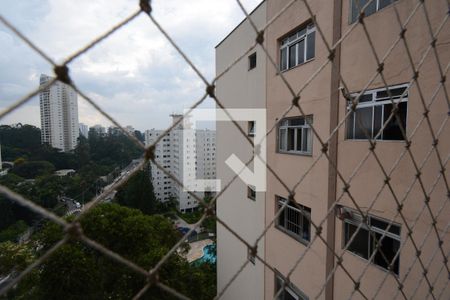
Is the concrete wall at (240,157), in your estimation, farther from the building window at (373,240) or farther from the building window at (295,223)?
the building window at (373,240)

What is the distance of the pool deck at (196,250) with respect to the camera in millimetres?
14472

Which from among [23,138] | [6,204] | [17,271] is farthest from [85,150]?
[17,271]

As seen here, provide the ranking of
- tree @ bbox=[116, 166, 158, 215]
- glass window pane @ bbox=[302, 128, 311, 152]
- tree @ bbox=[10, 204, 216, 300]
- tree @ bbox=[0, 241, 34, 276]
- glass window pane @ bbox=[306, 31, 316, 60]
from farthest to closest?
tree @ bbox=[116, 166, 158, 215]
tree @ bbox=[0, 241, 34, 276]
tree @ bbox=[10, 204, 216, 300]
glass window pane @ bbox=[302, 128, 311, 152]
glass window pane @ bbox=[306, 31, 316, 60]

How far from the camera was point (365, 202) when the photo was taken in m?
2.25

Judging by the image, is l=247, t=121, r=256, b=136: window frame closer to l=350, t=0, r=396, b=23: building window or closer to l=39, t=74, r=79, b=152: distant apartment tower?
l=350, t=0, r=396, b=23: building window

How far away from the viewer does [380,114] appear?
2.18 meters

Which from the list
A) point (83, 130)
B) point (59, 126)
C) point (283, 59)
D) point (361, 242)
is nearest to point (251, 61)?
point (283, 59)

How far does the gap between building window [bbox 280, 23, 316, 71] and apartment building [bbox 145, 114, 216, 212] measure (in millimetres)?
14269

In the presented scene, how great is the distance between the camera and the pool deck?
14472 millimetres

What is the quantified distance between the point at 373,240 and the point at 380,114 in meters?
1.08

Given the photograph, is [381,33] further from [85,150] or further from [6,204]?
[85,150]

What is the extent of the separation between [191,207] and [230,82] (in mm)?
19260

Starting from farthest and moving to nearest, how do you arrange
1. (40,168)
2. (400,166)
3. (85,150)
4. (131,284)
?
(85,150) < (40,168) < (131,284) < (400,166)

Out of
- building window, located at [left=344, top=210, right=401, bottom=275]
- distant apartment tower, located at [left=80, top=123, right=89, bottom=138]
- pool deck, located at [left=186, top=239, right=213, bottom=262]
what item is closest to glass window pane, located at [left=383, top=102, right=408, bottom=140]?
building window, located at [left=344, top=210, right=401, bottom=275]
